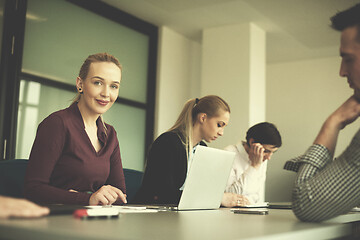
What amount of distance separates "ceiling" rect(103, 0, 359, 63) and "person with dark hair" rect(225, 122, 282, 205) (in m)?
1.59

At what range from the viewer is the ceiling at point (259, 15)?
13.4ft

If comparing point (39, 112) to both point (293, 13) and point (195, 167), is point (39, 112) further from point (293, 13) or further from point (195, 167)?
point (293, 13)

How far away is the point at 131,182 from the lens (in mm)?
2357

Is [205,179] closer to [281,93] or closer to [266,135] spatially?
[266,135]

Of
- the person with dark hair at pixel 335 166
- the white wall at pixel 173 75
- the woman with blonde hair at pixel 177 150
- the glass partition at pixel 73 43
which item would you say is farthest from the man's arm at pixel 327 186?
the white wall at pixel 173 75

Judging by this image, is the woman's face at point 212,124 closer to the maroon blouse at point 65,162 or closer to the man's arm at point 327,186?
the maroon blouse at point 65,162

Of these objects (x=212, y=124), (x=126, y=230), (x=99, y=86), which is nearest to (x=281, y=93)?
(x=212, y=124)

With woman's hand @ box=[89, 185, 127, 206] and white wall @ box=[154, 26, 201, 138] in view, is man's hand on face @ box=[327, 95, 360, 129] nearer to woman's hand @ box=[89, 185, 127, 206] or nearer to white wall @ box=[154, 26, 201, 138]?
woman's hand @ box=[89, 185, 127, 206]

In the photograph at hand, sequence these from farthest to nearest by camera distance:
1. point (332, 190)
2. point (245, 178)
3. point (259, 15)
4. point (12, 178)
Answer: point (259, 15) < point (245, 178) < point (12, 178) < point (332, 190)

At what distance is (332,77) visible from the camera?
5.81m

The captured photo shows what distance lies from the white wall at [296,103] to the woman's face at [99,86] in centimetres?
454

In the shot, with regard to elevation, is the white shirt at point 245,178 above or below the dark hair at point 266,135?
below

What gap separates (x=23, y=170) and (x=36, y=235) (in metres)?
1.17

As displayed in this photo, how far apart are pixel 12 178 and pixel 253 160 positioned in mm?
1761
